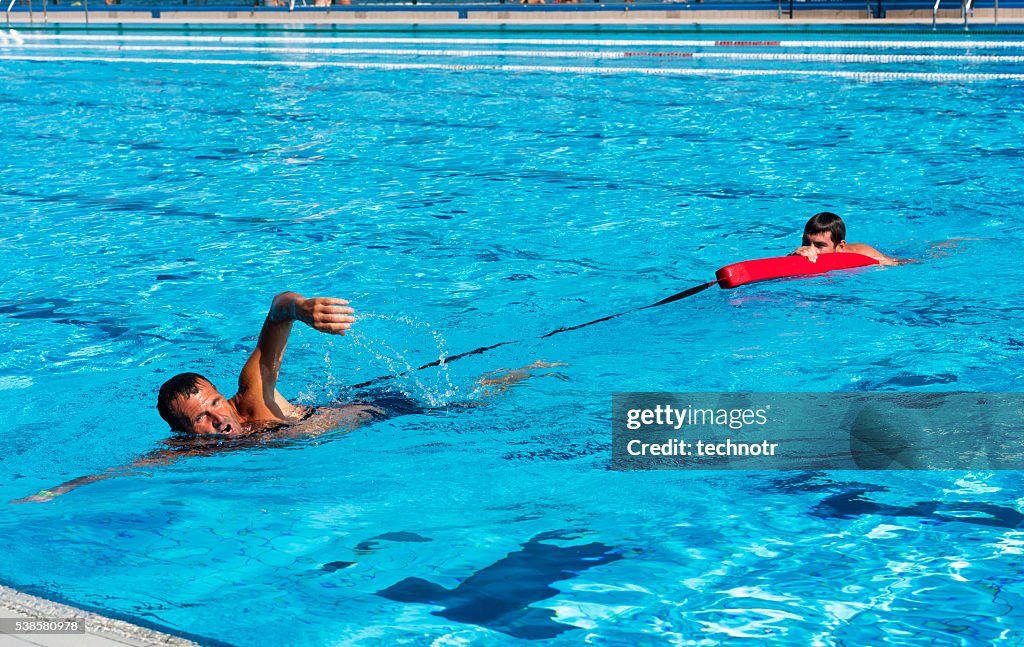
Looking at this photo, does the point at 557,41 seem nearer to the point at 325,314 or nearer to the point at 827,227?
the point at 827,227

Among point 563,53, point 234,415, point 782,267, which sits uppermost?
point 563,53

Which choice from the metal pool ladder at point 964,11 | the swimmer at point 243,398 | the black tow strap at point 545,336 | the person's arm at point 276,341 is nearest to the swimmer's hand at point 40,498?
the swimmer at point 243,398

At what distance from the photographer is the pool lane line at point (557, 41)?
16.8m

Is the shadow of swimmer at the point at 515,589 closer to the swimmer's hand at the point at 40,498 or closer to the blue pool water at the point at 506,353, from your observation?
the blue pool water at the point at 506,353

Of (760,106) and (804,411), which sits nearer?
(804,411)

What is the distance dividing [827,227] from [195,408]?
12.6 ft

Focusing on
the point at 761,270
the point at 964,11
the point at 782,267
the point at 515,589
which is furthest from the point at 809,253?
the point at 964,11

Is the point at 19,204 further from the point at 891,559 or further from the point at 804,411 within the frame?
the point at 891,559

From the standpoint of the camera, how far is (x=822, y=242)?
632 cm

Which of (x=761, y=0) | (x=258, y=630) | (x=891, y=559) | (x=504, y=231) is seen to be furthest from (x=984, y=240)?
(x=761, y=0)

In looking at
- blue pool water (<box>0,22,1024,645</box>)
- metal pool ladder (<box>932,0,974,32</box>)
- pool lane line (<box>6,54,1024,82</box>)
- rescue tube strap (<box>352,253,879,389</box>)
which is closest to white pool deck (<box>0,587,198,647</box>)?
blue pool water (<box>0,22,1024,645</box>)

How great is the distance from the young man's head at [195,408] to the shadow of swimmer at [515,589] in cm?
98

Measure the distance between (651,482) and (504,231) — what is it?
4.28m

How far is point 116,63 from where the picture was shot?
18891 mm
